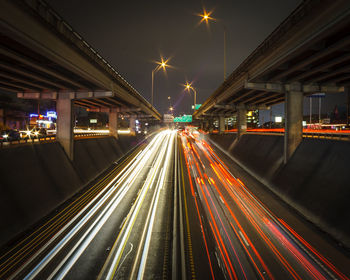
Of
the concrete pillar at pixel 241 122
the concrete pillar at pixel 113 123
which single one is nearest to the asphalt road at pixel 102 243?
the concrete pillar at pixel 113 123

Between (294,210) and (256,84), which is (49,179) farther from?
(256,84)

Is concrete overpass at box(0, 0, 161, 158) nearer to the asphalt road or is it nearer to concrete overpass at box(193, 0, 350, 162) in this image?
the asphalt road

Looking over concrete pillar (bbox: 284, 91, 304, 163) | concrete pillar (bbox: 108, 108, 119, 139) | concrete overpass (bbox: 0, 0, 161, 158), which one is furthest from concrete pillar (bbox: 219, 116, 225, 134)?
concrete overpass (bbox: 0, 0, 161, 158)

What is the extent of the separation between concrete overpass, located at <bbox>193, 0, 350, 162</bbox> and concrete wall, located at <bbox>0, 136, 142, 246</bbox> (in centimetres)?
2067

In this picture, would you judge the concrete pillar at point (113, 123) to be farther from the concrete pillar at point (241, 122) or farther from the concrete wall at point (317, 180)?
the concrete wall at point (317, 180)

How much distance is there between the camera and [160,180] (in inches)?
861

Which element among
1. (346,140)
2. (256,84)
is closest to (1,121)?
(256,84)

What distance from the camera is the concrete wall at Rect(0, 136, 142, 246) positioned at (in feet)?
36.7

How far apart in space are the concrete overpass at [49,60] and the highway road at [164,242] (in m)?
10.3

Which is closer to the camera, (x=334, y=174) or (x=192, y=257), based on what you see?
(x=192, y=257)

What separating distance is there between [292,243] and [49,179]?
1859 cm

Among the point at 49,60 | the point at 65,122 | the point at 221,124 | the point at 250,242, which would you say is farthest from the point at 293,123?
the point at 221,124

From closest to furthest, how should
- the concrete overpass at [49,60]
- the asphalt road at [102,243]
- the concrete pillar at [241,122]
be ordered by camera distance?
the asphalt road at [102,243], the concrete overpass at [49,60], the concrete pillar at [241,122]

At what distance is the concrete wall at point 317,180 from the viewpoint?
11.4 m
